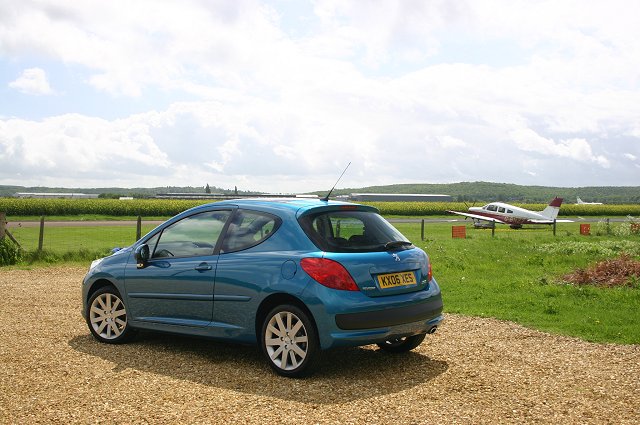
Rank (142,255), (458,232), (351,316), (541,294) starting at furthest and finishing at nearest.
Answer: (458,232), (541,294), (142,255), (351,316)

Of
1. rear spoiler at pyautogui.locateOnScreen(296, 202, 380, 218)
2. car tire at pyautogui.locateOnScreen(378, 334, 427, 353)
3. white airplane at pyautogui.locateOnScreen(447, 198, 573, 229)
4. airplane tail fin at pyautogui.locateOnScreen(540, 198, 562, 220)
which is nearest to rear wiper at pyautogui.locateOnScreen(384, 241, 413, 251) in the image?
rear spoiler at pyautogui.locateOnScreen(296, 202, 380, 218)

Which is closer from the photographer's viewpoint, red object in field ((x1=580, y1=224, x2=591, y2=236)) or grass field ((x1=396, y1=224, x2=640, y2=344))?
grass field ((x1=396, y1=224, x2=640, y2=344))

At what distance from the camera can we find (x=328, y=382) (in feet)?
21.1

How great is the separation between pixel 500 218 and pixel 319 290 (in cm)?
4387

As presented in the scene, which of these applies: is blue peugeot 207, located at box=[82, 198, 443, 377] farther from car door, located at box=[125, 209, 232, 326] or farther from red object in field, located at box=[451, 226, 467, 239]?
red object in field, located at box=[451, 226, 467, 239]

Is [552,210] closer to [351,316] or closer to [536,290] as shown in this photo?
[536,290]

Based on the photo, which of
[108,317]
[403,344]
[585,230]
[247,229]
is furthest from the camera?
[585,230]

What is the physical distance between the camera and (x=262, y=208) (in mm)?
7250

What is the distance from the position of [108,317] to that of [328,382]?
11.1ft

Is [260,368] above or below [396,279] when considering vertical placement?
below

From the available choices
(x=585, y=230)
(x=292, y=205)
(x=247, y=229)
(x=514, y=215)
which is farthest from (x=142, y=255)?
(x=514, y=215)

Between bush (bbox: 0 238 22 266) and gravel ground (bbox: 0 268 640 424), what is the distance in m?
10.5

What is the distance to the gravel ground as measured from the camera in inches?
214

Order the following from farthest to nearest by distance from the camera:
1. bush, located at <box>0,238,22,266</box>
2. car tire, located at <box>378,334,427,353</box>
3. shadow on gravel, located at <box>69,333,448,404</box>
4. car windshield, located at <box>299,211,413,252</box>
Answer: bush, located at <box>0,238,22,266</box>, car tire, located at <box>378,334,427,353</box>, car windshield, located at <box>299,211,413,252</box>, shadow on gravel, located at <box>69,333,448,404</box>
